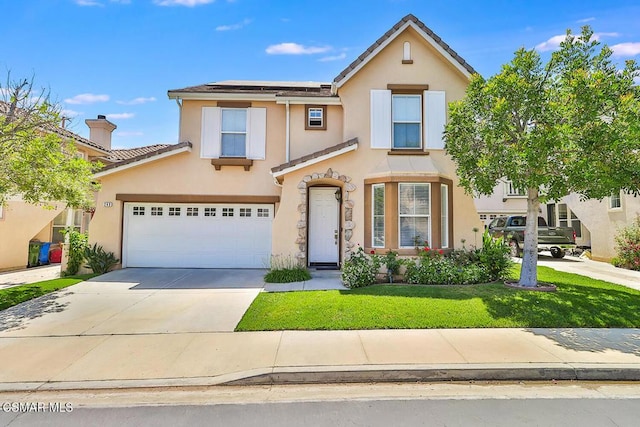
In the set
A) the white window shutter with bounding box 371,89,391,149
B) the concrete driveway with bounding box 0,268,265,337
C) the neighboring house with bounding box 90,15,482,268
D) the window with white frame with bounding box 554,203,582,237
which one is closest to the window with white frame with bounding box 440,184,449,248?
the neighboring house with bounding box 90,15,482,268

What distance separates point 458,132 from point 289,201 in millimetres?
5394

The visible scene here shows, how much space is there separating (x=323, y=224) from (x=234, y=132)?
16.0ft

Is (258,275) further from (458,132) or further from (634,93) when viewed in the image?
(634,93)

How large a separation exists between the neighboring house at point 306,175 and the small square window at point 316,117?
53mm

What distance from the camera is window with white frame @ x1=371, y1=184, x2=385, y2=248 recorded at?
10.6 m

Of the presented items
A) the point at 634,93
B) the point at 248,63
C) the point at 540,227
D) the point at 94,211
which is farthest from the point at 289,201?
the point at 540,227

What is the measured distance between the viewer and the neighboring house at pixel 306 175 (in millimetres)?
10711

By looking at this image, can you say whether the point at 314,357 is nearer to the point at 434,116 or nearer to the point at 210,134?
the point at 434,116

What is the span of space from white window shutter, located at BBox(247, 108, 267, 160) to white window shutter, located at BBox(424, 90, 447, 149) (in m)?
5.85

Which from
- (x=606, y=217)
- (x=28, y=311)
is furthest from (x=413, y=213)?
(x=606, y=217)

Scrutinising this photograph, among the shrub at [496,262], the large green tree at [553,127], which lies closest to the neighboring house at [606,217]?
the shrub at [496,262]

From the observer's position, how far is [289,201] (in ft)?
36.3

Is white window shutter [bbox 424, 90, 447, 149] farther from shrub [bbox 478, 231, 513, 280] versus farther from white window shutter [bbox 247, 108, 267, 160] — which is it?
white window shutter [bbox 247, 108, 267, 160]

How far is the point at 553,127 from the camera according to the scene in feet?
23.8
